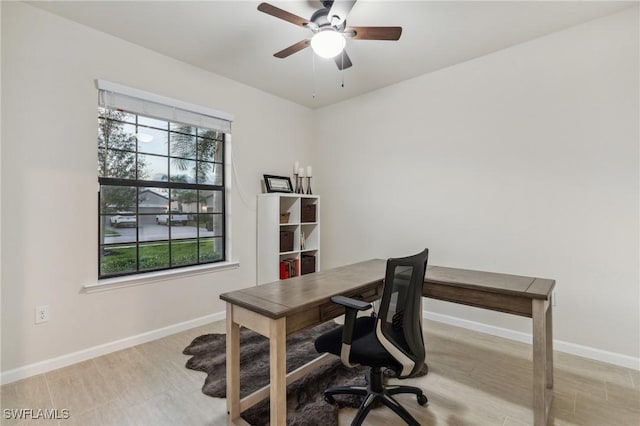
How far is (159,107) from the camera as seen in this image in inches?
111

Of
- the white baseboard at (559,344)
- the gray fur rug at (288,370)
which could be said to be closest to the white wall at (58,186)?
the gray fur rug at (288,370)

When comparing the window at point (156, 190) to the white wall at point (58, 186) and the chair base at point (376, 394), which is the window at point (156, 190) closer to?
the white wall at point (58, 186)

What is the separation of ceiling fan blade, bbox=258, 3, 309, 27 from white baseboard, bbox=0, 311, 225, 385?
278cm

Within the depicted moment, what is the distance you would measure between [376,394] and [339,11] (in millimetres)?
2254

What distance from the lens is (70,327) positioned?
2.39 metres

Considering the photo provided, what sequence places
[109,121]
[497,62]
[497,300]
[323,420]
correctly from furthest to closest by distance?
1. [497,62]
2. [109,121]
3. [497,300]
4. [323,420]

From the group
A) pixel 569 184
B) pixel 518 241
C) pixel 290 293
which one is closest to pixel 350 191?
pixel 518 241

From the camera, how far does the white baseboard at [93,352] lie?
2.14 meters

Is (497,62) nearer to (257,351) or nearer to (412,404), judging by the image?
(412,404)

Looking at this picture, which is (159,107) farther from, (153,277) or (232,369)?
(232,369)

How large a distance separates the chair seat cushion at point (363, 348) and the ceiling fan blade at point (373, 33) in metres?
1.86

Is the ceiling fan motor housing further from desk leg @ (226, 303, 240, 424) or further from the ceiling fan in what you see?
desk leg @ (226, 303, 240, 424)

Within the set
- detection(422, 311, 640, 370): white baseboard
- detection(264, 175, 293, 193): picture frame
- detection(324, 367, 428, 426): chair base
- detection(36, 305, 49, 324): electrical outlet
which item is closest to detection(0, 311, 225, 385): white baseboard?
detection(36, 305, 49, 324): electrical outlet

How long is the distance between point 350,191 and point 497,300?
8.01ft
